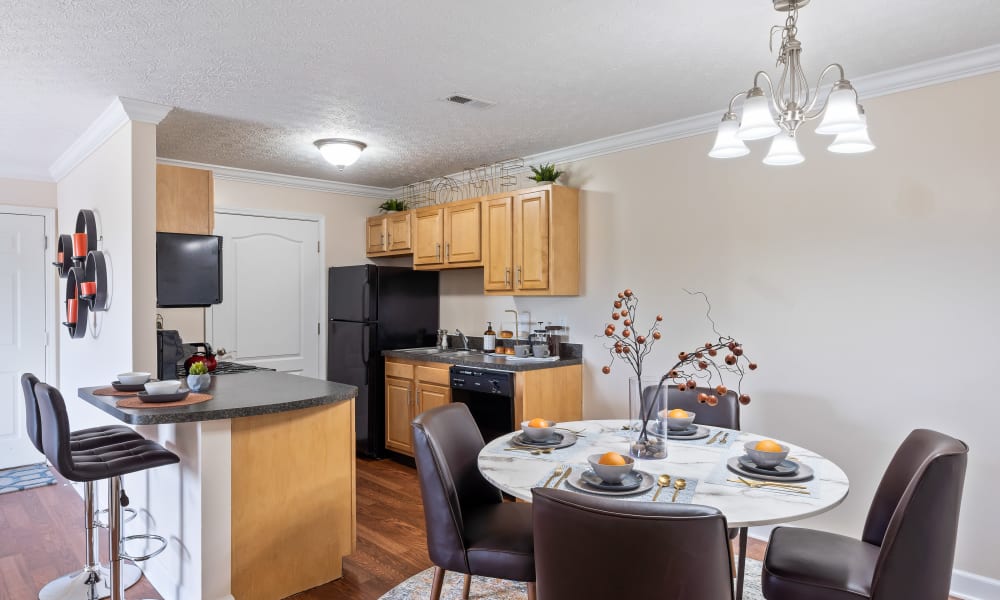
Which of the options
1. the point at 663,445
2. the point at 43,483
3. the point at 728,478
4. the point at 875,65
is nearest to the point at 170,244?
the point at 43,483

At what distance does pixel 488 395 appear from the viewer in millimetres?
4016

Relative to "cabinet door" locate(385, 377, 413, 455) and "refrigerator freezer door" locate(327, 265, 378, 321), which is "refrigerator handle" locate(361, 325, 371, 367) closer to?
"refrigerator freezer door" locate(327, 265, 378, 321)

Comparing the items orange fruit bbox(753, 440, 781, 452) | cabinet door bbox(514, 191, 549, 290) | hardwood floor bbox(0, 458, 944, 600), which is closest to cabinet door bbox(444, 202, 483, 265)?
cabinet door bbox(514, 191, 549, 290)

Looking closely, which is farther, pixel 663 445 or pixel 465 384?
pixel 465 384

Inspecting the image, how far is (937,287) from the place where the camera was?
2645 mm

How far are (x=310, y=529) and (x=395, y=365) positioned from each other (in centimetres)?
210

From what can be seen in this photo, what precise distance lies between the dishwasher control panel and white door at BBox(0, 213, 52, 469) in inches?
136

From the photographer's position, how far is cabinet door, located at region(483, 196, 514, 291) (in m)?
4.18

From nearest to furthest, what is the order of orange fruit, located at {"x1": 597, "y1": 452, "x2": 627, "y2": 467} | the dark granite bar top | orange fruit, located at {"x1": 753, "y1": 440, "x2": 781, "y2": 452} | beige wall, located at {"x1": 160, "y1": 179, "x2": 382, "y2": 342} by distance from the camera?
Answer: orange fruit, located at {"x1": 597, "y1": 452, "x2": 627, "y2": 467} → orange fruit, located at {"x1": 753, "y1": 440, "x2": 781, "y2": 452} → the dark granite bar top → beige wall, located at {"x1": 160, "y1": 179, "x2": 382, "y2": 342}

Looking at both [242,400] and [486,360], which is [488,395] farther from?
[242,400]

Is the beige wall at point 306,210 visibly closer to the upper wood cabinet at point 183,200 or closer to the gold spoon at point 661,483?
the upper wood cabinet at point 183,200

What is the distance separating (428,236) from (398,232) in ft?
1.51

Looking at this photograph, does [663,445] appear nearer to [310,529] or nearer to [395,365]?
[310,529]

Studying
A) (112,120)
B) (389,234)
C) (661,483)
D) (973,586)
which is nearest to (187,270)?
(112,120)
